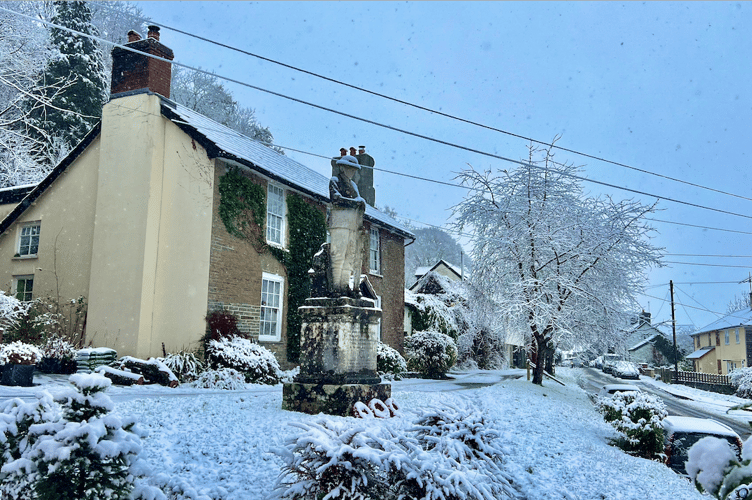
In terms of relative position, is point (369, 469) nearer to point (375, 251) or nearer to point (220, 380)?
point (220, 380)

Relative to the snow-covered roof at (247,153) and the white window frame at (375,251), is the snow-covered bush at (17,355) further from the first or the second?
the white window frame at (375,251)

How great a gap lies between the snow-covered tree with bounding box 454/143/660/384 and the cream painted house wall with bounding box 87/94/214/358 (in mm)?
9256

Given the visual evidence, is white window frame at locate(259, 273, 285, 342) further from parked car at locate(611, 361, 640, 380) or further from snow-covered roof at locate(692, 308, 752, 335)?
snow-covered roof at locate(692, 308, 752, 335)

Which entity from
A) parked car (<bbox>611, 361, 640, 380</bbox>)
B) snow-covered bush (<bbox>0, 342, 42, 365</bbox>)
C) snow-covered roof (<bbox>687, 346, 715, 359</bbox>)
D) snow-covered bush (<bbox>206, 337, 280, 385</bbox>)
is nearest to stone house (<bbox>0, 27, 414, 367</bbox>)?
snow-covered bush (<bbox>206, 337, 280, 385</bbox>)

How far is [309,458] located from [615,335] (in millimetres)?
15909

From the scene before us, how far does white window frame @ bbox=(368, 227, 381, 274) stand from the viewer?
2298 centimetres

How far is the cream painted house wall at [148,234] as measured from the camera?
13.8 meters

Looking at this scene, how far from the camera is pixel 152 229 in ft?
46.4

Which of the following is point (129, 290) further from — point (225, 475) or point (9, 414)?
point (9, 414)

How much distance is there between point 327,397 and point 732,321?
1741 inches

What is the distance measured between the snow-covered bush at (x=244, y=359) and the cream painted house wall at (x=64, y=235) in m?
4.42

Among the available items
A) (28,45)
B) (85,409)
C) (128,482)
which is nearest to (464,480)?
(128,482)

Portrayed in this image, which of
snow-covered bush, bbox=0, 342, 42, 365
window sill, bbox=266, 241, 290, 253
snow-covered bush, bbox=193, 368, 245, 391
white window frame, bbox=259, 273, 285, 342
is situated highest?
window sill, bbox=266, 241, 290, 253

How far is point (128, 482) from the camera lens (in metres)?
3.48
